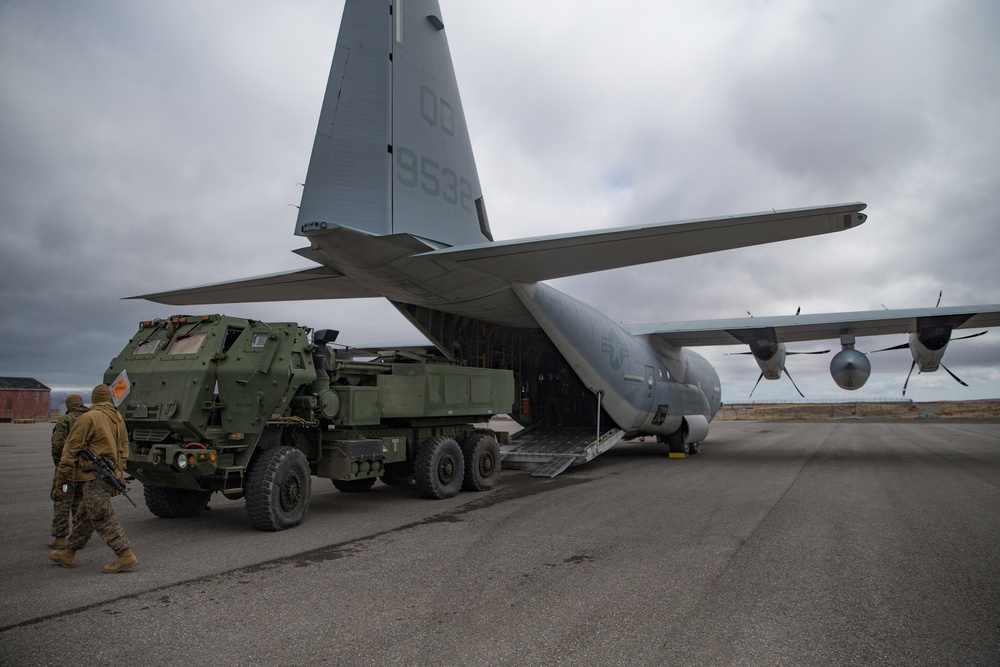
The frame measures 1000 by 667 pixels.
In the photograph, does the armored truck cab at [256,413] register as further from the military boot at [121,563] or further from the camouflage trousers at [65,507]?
the military boot at [121,563]

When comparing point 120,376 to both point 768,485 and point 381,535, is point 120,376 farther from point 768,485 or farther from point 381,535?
point 768,485

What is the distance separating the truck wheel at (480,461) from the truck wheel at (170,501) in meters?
3.72

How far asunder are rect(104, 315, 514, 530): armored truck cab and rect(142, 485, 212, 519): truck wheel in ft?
0.04

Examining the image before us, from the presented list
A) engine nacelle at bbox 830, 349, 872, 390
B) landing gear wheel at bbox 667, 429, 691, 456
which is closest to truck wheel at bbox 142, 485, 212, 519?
landing gear wheel at bbox 667, 429, 691, 456

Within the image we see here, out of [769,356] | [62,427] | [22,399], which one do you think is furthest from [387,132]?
[22,399]

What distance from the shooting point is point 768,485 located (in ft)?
32.0

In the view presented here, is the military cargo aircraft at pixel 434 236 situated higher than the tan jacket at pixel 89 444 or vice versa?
the military cargo aircraft at pixel 434 236

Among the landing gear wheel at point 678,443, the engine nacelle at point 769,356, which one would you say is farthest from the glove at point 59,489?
the engine nacelle at point 769,356

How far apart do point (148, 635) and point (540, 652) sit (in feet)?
7.45

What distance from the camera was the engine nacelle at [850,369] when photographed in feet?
49.7

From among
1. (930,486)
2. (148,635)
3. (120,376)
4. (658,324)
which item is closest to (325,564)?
(148,635)

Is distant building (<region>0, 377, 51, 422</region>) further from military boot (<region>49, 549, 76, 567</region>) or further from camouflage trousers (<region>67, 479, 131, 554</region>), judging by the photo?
camouflage trousers (<region>67, 479, 131, 554</region>)

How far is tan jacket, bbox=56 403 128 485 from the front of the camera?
476 centimetres

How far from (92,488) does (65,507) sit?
0.52 meters
